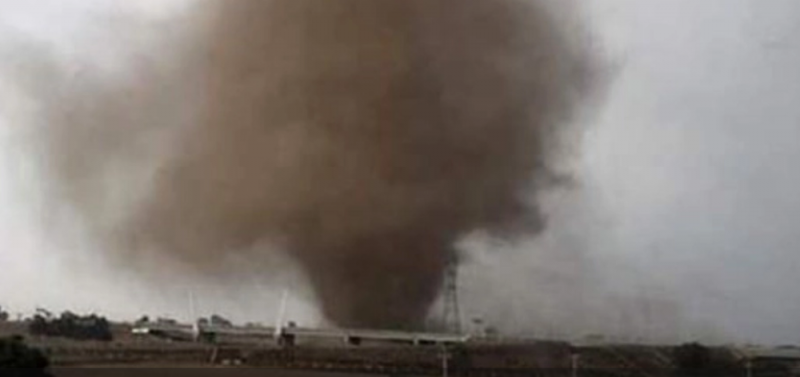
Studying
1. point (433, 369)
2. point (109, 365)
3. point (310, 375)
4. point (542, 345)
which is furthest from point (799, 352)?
point (109, 365)

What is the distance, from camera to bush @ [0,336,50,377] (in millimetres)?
45834

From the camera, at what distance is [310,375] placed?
58.7m

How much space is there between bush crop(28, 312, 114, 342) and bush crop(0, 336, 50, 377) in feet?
101

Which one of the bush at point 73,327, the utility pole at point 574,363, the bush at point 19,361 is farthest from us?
the bush at point 73,327

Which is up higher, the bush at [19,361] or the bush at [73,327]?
the bush at [73,327]

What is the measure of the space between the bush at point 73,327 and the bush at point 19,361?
30909mm

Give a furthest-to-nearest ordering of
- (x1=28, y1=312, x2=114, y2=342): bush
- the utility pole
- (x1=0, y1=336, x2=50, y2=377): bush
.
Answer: (x1=28, y1=312, x2=114, y2=342): bush → the utility pole → (x1=0, y1=336, x2=50, y2=377): bush

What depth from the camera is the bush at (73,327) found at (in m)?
82.1

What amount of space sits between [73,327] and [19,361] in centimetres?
3842

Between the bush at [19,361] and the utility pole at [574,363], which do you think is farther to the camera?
the utility pole at [574,363]

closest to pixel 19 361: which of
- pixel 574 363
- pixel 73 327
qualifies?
pixel 574 363

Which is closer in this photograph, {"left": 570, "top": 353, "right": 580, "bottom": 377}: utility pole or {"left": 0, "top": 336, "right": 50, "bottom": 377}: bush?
{"left": 0, "top": 336, "right": 50, "bottom": 377}: bush

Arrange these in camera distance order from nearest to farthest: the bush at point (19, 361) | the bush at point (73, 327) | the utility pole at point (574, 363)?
1. the bush at point (19, 361)
2. the utility pole at point (574, 363)
3. the bush at point (73, 327)

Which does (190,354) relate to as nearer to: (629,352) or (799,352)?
(629,352)
